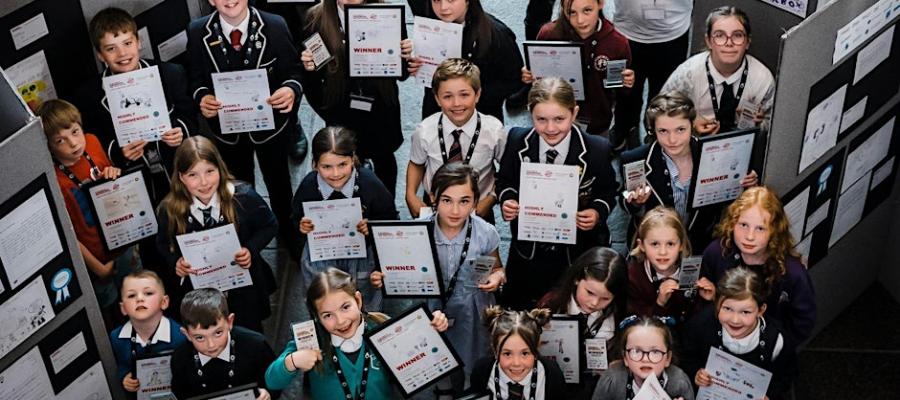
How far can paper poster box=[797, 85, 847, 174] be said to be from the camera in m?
5.01

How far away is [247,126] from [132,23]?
73 centimetres

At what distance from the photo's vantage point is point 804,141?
502cm

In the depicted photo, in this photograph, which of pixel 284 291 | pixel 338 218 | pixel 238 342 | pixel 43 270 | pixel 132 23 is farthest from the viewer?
pixel 284 291

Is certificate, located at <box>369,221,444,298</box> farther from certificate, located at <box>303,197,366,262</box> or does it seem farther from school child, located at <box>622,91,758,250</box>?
school child, located at <box>622,91,758,250</box>

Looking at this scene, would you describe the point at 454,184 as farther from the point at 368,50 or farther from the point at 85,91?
the point at 85,91

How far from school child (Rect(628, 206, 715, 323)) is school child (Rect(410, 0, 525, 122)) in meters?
1.26

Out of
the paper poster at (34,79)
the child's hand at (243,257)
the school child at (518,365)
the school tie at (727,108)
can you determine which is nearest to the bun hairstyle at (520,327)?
the school child at (518,365)

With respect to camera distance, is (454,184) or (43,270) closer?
(43,270)

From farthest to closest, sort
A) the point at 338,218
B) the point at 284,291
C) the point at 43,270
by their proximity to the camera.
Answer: the point at 284,291 → the point at 338,218 → the point at 43,270

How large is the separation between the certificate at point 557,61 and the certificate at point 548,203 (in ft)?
2.56

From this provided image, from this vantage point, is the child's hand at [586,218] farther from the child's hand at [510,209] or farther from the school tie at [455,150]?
the school tie at [455,150]

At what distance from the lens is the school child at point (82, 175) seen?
5.36 metres

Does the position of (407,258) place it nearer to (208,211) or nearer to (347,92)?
(208,211)

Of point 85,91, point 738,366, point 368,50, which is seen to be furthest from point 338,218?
point 738,366
